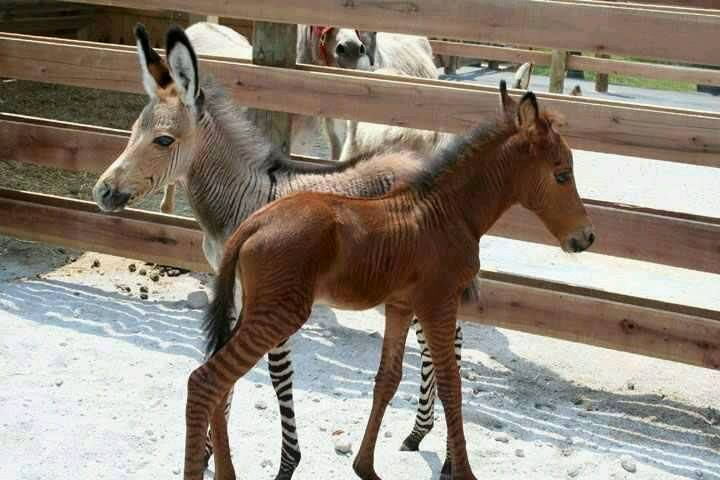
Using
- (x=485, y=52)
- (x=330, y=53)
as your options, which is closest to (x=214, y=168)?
(x=330, y=53)

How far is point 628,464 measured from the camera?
4758 millimetres

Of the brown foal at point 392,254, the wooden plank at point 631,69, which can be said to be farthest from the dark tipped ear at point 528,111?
the wooden plank at point 631,69

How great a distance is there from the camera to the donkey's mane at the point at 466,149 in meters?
4.16

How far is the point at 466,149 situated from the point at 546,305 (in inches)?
73.6

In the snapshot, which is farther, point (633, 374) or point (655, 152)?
point (633, 374)

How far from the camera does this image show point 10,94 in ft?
38.3

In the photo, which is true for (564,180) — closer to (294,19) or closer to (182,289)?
(294,19)

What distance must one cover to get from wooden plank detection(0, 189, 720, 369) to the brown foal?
152 cm

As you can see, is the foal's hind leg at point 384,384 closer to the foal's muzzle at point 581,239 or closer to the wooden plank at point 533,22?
the foal's muzzle at point 581,239

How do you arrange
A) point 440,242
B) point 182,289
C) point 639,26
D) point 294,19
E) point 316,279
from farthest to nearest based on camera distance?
point 182,289
point 294,19
point 639,26
point 440,242
point 316,279

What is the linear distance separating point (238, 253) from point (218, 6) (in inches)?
114

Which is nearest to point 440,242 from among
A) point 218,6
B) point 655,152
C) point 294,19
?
point 655,152

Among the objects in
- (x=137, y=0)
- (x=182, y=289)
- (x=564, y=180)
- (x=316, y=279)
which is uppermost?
(x=137, y=0)

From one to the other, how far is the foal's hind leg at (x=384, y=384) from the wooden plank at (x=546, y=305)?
1682mm
